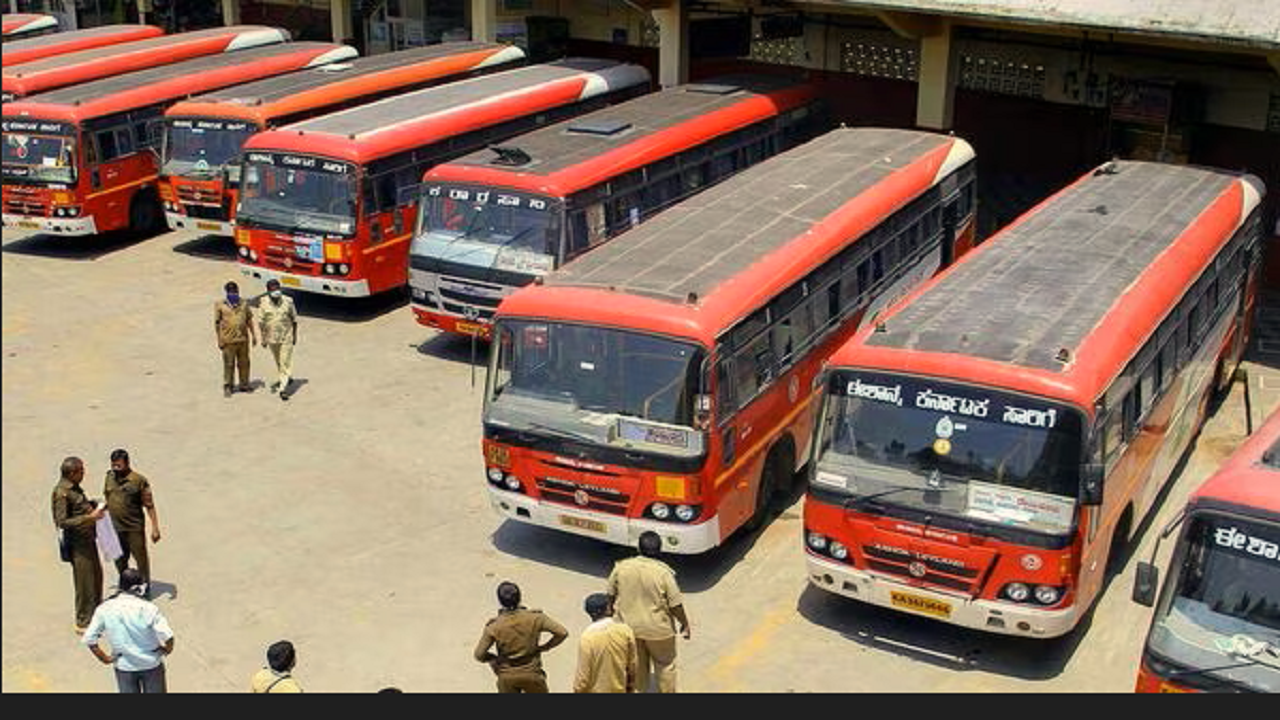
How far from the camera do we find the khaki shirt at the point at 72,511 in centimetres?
1050

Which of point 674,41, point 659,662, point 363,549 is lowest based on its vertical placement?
point 363,549

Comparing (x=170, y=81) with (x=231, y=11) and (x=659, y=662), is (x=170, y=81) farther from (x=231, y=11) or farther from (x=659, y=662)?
(x=659, y=662)

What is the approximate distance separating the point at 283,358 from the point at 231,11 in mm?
20752

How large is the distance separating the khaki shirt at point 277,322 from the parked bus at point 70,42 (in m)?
15.8

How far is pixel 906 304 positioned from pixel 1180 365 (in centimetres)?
300

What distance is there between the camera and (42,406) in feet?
53.9

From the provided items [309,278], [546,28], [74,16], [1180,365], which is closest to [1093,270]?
[1180,365]

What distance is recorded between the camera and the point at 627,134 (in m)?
18.4

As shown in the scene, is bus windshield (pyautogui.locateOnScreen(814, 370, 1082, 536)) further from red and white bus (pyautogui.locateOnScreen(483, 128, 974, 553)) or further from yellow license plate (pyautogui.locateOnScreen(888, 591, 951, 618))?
red and white bus (pyautogui.locateOnScreen(483, 128, 974, 553))

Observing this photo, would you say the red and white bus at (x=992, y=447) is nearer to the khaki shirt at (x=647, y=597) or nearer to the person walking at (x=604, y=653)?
the khaki shirt at (x=647, y=597)

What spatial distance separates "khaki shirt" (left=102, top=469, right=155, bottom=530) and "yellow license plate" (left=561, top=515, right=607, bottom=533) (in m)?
3.38

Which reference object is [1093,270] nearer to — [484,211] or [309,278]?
[484,211]

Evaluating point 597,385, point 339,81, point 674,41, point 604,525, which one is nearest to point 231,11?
point 339,81

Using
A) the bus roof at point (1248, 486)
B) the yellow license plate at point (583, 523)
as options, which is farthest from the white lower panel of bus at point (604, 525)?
the bus roof at point (1248, 486)
